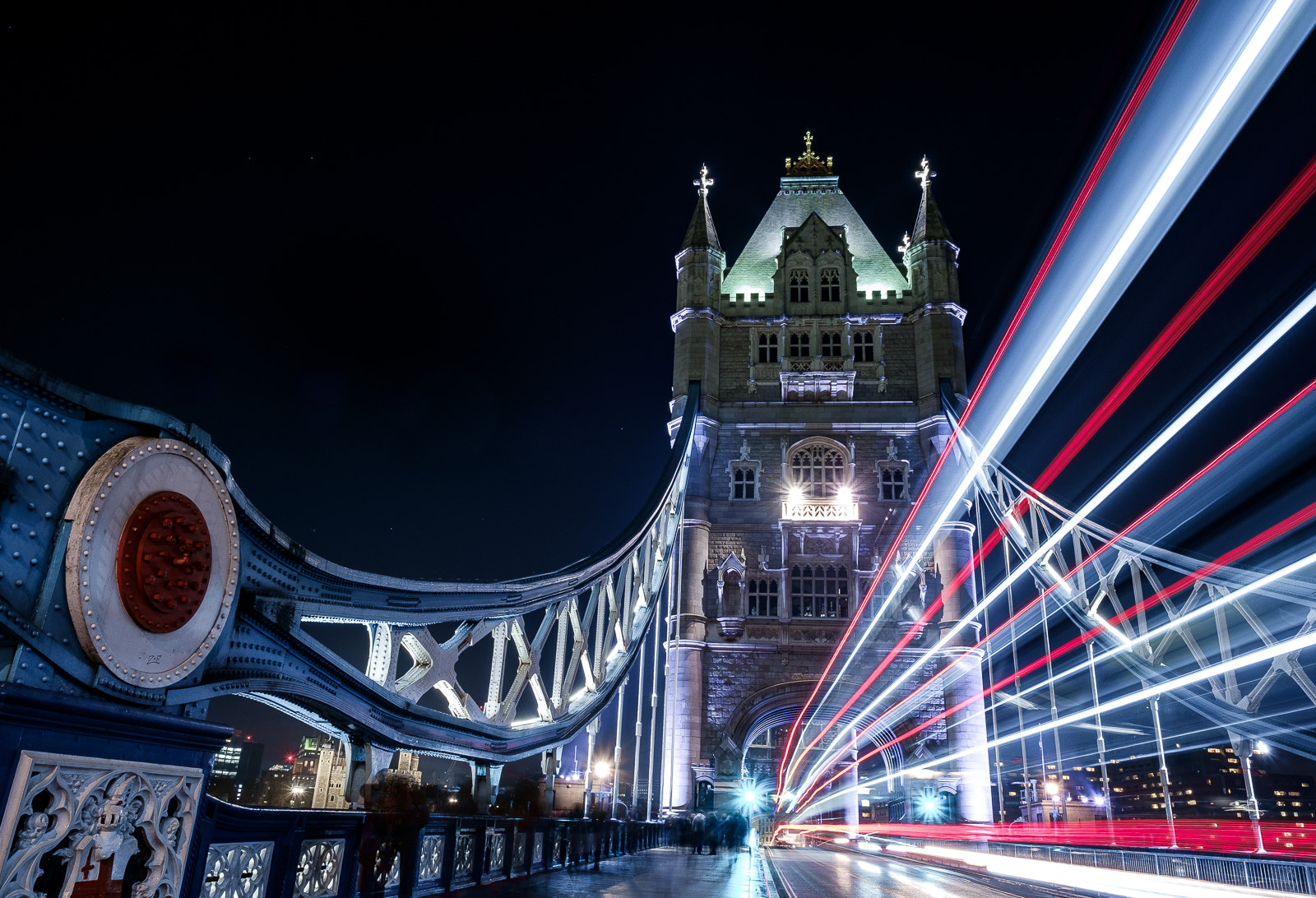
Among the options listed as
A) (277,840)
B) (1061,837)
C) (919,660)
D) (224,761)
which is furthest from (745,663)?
(224,761)

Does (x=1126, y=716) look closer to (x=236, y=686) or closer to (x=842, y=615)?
(x=842, y=615)

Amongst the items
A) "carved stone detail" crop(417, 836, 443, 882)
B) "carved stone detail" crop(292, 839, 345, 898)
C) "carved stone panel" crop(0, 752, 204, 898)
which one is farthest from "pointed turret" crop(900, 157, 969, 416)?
"carved stone panel" crop(0, 752, 204, 898)

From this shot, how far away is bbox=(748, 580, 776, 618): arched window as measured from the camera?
26812mm

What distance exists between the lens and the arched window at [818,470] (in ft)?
92.2

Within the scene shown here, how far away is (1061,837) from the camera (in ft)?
71.5

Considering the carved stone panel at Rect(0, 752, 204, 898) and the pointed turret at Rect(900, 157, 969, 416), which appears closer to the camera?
the carved stone panel at Rect(0, 752, 204, 898)

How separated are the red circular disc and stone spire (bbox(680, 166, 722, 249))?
2983 centimetres

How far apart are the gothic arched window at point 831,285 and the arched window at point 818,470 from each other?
5.96m

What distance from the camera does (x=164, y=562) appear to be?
3.50 metres

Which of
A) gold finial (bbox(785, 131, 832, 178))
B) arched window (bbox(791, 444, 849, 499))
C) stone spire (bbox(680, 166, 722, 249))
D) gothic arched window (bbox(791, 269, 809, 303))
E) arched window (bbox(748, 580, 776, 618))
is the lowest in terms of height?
arched window (bbox(748, 580, 776, 618))

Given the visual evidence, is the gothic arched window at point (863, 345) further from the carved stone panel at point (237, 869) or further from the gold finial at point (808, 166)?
the carved stone panel at point (237, 869)

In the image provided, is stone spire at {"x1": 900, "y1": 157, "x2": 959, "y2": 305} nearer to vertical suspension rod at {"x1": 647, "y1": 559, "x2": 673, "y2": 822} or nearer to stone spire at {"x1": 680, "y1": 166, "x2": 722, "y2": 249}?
stone spire at {"x1": 680, "y1": 166, "x2": 722, "y2": 249}

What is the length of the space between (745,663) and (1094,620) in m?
9.50

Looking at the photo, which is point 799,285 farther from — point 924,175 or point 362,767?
point 362,767
